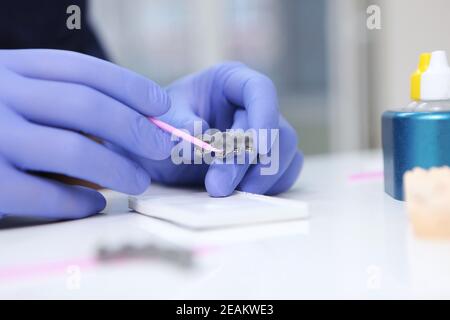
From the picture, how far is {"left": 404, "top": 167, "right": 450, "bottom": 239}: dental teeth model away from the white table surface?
0.02 m

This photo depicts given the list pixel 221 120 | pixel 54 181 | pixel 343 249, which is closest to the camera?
pixel 343 249

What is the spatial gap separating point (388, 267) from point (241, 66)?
17.9 inches

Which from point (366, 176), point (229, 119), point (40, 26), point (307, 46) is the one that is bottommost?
point (366, 176)

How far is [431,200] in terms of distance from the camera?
474 mm

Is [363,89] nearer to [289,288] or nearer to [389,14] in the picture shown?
[389,14]

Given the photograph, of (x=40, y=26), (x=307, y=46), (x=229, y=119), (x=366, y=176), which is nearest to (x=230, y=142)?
(x=229, y=119)

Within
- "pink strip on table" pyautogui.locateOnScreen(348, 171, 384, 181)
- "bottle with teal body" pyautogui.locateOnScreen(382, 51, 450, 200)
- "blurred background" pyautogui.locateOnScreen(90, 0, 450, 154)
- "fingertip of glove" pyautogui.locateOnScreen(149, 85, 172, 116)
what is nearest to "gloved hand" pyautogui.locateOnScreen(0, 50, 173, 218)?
"fingertip of glove" pyautogui.locateOnScreen(149, 85, 172, 116)

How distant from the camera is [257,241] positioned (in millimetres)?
490

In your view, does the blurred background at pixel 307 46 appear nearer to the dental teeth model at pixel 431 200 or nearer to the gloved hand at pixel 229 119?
the gloved hand at pixel 229 119

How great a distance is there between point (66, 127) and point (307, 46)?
2.74m

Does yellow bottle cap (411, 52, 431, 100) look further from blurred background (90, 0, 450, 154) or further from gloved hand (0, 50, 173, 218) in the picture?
blurred background (90, 0, 450, 154)

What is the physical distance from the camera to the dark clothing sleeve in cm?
92

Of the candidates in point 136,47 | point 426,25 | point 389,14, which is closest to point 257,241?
point 426,25

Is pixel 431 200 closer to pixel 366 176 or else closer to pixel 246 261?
Result: pixel 246 261
